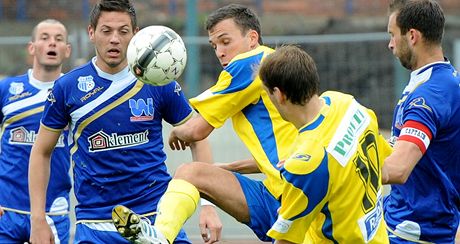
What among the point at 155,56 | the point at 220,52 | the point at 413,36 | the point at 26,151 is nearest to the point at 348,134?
the point at 413,36

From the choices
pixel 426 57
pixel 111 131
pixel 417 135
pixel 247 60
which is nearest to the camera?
pixel 417 135

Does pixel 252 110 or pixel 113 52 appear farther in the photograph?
pixel 113 52

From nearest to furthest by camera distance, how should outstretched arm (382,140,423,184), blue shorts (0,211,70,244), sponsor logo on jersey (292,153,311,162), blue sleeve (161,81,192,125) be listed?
sponsor logo on jersey (292,153,311,162)
outstretched arm (382,140,423,184)
blue sleeve (161,81,192,125)
blue shorts (0,211,70,244)

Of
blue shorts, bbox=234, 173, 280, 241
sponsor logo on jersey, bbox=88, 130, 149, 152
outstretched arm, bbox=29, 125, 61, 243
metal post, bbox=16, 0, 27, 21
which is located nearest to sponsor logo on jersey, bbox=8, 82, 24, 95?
outstretched arm, bbox=29, 125, 61, 243

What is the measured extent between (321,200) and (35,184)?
2.20 meters

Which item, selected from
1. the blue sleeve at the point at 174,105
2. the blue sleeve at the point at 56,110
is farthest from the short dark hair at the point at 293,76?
the blue sleeve at the point at 56,110

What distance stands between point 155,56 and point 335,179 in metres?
1.43

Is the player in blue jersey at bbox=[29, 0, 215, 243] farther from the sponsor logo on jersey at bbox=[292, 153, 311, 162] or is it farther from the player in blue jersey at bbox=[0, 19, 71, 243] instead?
the player in blue jersey at bbox=[0, 19, 71, 243]

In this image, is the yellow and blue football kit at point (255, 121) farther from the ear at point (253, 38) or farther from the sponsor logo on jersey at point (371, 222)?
the sponsor logo on jersey at point (371, 222)

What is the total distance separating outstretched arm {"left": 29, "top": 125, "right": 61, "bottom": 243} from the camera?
638 centimetres

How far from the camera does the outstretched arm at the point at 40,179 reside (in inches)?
251

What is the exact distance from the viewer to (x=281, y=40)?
12.8 meters

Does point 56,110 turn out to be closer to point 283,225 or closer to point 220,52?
point 220,52

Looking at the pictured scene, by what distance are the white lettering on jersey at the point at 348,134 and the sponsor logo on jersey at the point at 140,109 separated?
1.65m
